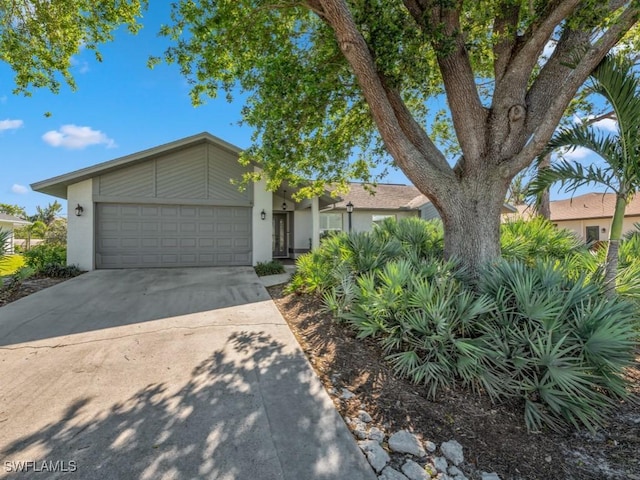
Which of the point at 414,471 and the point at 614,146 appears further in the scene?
the point at 614,146

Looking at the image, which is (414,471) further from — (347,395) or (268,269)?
(268,269)

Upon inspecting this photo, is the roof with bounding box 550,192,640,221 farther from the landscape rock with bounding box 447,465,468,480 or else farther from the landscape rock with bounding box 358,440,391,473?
the landscape rock with bounding box 358,440,391,473

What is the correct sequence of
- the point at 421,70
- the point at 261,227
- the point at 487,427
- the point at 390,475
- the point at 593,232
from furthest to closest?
the point at 593,232 → the point at 261,227 → the point at 421,70 → the point at 487,427 → the point at 390,475

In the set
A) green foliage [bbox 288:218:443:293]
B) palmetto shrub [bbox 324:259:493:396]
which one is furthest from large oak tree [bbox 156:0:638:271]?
palmetto shrub [bbox 324:259:493:396]

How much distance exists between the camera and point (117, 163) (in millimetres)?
10023

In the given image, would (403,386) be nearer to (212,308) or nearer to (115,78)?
(212,308)

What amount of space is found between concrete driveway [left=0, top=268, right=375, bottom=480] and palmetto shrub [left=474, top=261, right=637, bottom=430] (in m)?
1.89

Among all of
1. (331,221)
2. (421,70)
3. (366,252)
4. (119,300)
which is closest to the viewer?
(421,70)

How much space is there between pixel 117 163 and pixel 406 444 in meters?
11.5

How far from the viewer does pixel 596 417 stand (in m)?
2.82

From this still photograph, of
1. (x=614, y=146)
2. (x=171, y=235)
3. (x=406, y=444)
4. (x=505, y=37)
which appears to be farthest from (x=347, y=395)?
(x=171, y=235)

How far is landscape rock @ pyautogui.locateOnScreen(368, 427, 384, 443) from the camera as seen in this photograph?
2.57 metres

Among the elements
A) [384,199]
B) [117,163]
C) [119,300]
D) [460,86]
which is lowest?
[119,300]

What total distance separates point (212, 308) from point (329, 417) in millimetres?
4208
